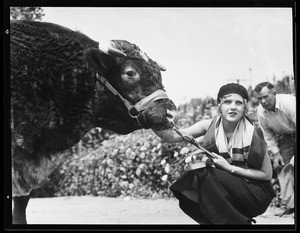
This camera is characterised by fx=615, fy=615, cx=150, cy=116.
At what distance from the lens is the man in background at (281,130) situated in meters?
6.39

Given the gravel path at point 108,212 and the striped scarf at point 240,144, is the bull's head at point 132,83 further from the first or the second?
the gravel path at point 108,212

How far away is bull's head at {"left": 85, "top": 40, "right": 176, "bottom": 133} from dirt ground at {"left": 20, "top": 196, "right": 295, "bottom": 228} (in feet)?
2.67

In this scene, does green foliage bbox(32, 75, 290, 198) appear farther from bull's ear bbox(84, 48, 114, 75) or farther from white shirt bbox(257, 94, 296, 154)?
bull's ear bbox(84, 48, 114, 75)

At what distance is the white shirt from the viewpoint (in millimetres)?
6406

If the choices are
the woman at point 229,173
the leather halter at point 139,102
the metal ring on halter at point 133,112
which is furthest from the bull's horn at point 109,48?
the woman at point 229,173

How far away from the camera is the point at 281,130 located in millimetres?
6445

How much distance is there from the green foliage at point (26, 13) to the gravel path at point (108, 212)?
188 cm

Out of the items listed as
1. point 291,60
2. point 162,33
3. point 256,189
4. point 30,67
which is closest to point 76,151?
point 30,67

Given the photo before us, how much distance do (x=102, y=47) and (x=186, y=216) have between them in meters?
1.94

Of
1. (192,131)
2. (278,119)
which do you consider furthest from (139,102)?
(278,119)

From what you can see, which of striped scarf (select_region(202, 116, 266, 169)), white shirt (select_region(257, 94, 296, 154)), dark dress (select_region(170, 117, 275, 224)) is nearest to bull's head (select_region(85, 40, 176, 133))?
striped scarf (select_region(202, 116, 266, 169))

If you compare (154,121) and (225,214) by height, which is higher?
(154,121)
